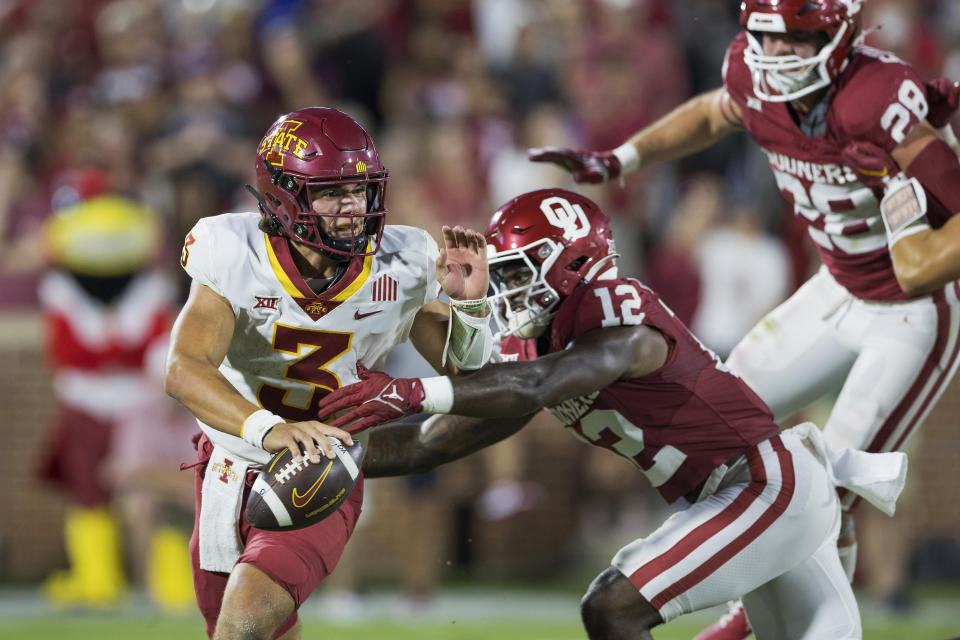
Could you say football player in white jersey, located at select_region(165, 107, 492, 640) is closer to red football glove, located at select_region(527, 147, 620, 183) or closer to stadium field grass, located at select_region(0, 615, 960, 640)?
red football glove, located at select_region(527, 147, 620, 183)

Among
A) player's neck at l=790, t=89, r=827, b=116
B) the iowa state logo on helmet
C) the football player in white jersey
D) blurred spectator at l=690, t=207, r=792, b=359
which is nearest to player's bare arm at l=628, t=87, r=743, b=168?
player's neck at l=790, t=89, r=827, b=116

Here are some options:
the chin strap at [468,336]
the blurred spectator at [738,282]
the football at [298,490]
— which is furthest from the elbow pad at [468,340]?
the blurred spectator at [738,282]

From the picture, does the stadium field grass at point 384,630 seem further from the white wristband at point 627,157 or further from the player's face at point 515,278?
the player's face at point 515,278

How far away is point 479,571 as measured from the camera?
9633 millimetres

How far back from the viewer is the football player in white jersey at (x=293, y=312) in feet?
13.2

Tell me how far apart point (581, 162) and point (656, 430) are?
1459 millimetres

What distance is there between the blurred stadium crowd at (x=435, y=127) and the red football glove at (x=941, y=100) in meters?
Result: 3.82

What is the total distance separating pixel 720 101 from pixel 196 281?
7.91 feet

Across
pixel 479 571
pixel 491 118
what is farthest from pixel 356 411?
pixel 491 118

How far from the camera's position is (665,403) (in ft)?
14.5

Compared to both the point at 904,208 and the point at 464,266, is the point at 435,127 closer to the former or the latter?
the point at 904,208

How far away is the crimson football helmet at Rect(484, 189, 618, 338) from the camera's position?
4.52 m

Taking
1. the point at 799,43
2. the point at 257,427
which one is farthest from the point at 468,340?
the point at 799,43

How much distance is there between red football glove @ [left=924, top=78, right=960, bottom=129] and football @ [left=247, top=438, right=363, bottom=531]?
2.55 metres
